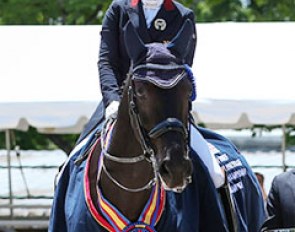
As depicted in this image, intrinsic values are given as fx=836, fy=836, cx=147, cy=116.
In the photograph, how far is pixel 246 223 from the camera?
5312 mm

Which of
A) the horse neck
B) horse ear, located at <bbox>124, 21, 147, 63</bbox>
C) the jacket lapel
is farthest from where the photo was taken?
the jacket lapel

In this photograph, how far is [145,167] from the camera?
13.6 feet

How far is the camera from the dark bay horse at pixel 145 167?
12.3ft

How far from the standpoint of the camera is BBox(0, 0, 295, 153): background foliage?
13656 mm

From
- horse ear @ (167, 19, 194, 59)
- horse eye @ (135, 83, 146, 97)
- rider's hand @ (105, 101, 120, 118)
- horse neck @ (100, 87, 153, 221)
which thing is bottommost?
horse neck @ (100, 87, 153, 221)

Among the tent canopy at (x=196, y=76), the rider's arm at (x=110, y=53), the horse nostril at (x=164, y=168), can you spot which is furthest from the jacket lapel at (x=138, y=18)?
the tent canopy at (x=196, y=76)

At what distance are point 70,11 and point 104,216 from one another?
10.0 metres

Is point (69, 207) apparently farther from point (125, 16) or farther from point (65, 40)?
point (65, 40)

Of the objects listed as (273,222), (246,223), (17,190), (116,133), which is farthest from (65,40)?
(273,222)

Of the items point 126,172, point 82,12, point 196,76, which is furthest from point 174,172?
point 82,12

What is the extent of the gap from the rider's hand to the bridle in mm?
32

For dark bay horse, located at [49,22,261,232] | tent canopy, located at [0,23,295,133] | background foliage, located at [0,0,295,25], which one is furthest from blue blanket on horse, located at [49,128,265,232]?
background foliage, located at [0,0,295,25]

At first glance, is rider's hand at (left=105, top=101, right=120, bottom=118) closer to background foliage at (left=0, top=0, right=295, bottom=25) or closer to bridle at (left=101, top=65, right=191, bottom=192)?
bridle at (left=101, top=65, right=191, bottom=192)

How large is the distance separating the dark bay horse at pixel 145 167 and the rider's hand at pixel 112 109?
1.5 inches
